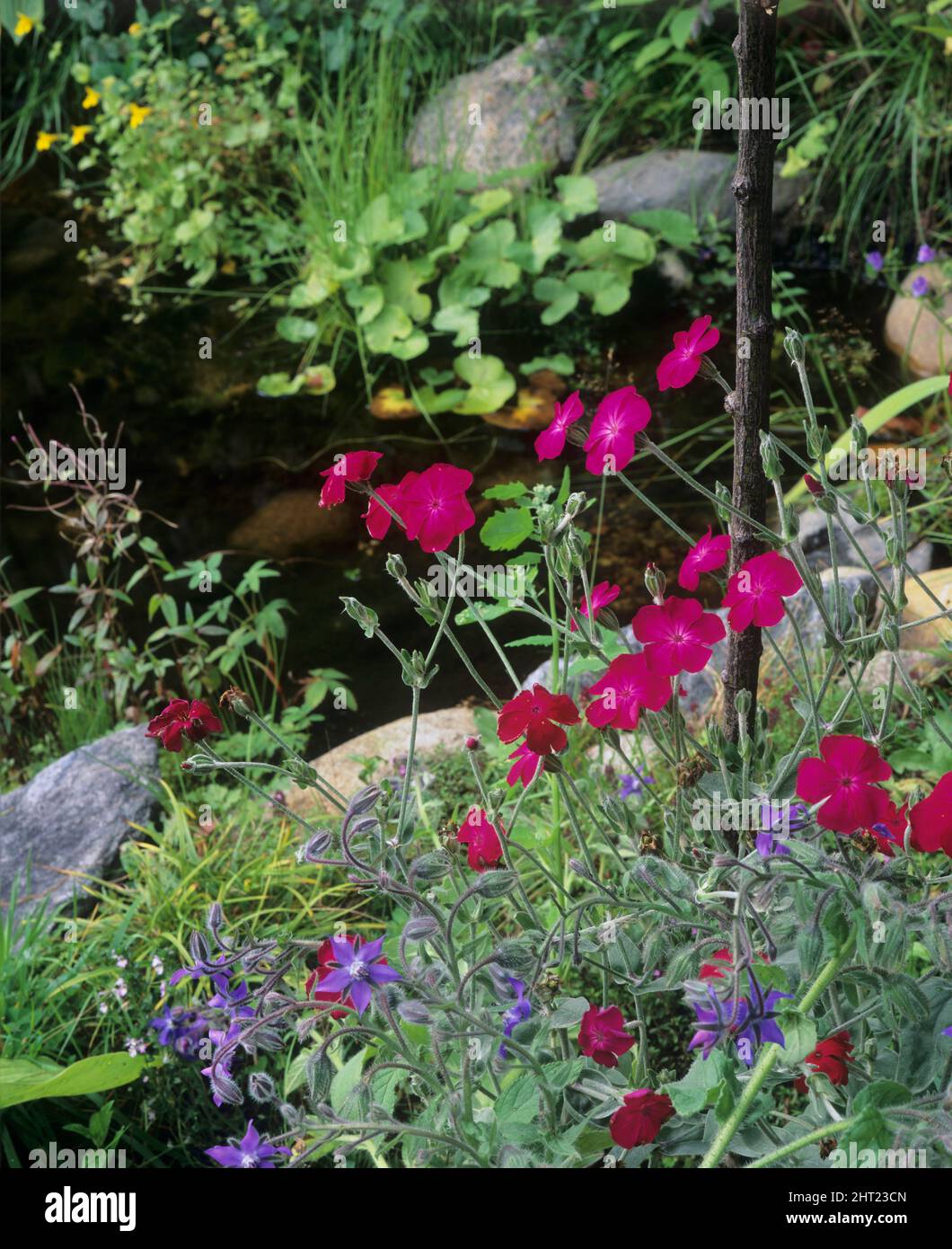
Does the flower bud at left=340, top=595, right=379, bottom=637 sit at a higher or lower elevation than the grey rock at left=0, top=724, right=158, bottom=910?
higher

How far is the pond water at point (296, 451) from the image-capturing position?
3.20 meters

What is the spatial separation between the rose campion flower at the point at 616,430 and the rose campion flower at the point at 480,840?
0.37m

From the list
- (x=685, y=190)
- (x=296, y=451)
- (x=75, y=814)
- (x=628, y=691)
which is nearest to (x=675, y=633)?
(x=628, y=691)

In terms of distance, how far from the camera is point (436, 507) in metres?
1.21

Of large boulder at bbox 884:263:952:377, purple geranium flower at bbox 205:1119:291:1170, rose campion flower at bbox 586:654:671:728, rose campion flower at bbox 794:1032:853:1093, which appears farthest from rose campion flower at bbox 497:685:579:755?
large boulder at bbox 884:263:952:377

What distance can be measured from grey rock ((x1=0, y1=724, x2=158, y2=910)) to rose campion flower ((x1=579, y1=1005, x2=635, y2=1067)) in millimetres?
1144

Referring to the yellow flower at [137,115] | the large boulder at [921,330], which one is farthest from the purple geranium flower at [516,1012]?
the yellow flower at [137,115]

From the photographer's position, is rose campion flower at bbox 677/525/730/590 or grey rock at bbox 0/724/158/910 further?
grey rock at bbox 0/724/158/910

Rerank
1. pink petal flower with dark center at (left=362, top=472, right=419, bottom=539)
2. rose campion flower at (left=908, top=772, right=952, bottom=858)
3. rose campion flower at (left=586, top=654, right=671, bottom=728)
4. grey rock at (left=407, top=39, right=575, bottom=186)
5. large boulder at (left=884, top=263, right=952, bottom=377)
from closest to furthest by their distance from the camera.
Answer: rose campion flower at (left=908, top=772, right=952, bottom=858), rose campion flower at (left=586, top=654, right=671, bottom=728), pink petal flower with dark center at (left=362, top=472, right=419, bottom=539), large boulder at (left=884, top=263, right=952, bottom=377), grey rock at (left=407, top=39, right=575, bottom=186)

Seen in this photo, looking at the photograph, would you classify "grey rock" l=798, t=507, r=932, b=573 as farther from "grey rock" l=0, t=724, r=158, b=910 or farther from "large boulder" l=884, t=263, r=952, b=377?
"grey rock" l=0, t=724, r=158, b=910

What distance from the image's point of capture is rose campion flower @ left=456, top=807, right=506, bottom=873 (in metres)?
1.30

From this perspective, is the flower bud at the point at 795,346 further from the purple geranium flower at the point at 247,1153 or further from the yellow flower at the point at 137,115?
the yellow flower at the point at 137,115

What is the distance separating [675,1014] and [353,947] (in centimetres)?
86
